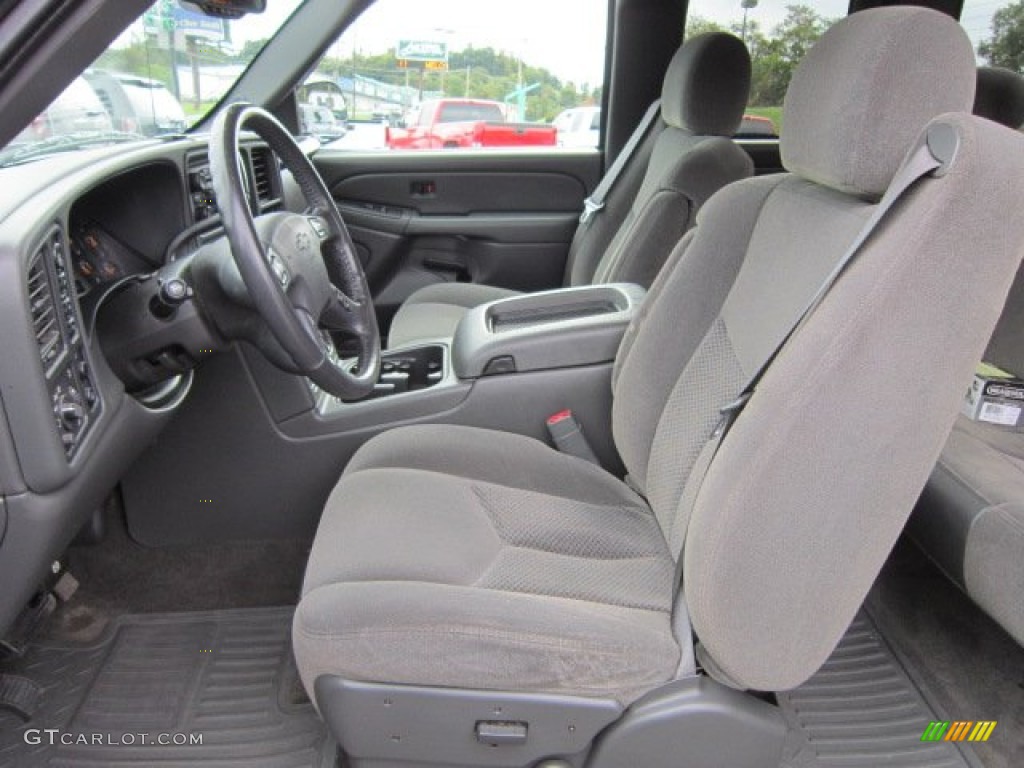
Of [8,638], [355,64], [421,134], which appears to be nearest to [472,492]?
[8,638]

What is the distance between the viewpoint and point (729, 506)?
37.6 inches

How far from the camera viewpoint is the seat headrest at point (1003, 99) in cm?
199

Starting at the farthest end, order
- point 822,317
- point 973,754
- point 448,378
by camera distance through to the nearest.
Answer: point 448,378
point 973,754
point 822,317

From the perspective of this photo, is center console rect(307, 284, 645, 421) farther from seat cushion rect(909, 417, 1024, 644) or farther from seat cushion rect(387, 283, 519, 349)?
seat cushion rect(909, 417, 1024, 644)

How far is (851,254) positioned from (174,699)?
53.5 inches

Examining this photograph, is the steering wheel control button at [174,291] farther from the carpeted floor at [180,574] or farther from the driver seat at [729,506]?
the carpeted floor at [180,574]

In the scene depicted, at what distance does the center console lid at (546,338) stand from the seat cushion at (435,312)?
0.24 m

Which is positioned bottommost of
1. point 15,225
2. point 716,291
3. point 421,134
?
point 421,134

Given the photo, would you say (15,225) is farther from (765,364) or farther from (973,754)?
(973,754)

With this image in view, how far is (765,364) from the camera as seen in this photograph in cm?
104

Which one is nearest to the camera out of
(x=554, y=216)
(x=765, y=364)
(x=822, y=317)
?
(x=822, y=317)

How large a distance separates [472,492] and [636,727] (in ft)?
1.42

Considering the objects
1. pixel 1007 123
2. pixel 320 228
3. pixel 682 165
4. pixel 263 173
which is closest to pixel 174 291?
pixel 320 228

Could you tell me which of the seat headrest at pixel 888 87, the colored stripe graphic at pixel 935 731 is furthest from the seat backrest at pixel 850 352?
the colored stripe graphic at pixel 935 731
